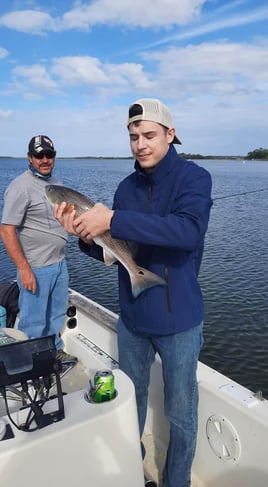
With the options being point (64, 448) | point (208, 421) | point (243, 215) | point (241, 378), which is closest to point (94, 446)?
point (64, 448)

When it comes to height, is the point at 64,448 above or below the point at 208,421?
above

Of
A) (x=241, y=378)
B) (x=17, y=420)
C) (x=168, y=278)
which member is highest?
(x=168, y=278)

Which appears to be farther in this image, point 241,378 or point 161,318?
point 241,378

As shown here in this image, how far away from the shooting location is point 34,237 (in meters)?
4.59

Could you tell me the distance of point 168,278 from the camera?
271cm

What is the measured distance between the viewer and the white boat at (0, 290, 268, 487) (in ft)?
6.91

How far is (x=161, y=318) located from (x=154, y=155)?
1.06 meters

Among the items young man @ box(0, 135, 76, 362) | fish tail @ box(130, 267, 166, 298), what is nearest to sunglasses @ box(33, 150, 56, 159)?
young man @ box(0, 135, 76, 362)

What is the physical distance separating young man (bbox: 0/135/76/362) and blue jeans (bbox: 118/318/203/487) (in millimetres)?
1783

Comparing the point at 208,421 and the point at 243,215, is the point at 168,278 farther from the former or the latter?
the point at 243,215

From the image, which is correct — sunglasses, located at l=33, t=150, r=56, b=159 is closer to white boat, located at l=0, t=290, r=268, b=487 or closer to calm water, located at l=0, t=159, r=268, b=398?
white boat, located at l=0, t=290, r=268, b=487

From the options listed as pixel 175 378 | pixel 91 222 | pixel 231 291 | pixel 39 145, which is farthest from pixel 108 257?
pixel 231 291

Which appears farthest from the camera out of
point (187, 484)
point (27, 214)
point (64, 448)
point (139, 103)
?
point (27, 214)

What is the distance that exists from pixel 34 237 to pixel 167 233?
255 cm
